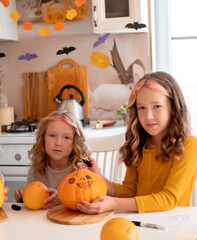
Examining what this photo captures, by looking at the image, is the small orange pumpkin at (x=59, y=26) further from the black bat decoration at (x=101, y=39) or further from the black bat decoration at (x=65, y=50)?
the black bat decoration at (x=101, y=39)

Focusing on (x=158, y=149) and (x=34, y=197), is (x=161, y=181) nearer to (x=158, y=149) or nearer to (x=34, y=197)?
(x=158, y=149)

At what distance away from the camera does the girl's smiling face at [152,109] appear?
154cm

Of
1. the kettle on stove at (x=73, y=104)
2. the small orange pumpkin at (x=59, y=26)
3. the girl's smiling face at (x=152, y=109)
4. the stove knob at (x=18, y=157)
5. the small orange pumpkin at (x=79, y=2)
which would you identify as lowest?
the stove knob at (x=18, y=157)

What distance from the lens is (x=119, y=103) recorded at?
3.30 m

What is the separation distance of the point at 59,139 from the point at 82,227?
69cm

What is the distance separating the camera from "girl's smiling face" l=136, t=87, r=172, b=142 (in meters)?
1.54

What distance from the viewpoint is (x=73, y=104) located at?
3.12 metres

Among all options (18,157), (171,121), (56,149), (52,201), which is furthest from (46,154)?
(18,157)

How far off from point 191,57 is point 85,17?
855mm

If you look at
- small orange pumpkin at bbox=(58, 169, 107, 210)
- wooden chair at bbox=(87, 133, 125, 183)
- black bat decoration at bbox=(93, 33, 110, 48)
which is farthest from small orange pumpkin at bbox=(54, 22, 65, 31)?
small orange pumpkin at bbox=(58, 169, 107, 210)

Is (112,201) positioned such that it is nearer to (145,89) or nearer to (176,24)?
(145,89)

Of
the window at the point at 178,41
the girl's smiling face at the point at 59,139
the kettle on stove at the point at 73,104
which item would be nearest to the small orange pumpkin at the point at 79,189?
the girl's smiling face at the point at 59,139

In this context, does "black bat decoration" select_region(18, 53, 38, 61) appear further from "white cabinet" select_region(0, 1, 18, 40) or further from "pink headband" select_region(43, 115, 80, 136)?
"pink headband" select_region(43, 115, 80, 136)

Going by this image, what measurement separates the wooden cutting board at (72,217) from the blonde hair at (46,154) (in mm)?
563
